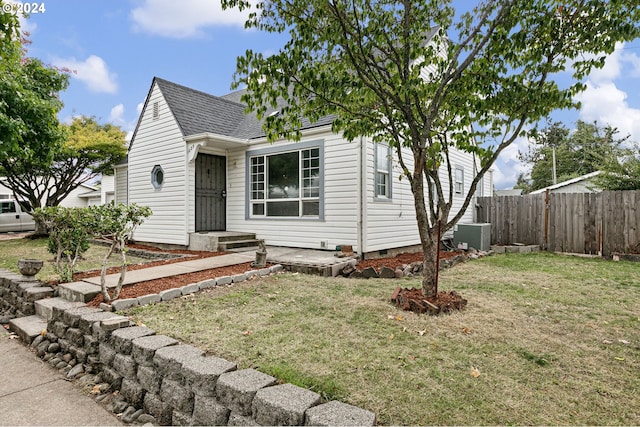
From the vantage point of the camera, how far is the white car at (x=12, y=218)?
1852 cm

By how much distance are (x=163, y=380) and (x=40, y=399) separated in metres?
1.26

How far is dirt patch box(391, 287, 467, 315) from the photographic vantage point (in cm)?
397

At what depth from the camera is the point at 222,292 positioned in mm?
5066

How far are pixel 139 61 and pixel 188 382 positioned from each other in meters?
11.0

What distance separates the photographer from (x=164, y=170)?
1015 centimetres

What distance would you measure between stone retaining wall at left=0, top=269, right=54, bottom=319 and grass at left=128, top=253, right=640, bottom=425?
208cm

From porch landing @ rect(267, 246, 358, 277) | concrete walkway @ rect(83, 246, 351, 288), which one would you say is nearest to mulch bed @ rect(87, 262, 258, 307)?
concrete walkway @ rect(83, 246, 351, 288)

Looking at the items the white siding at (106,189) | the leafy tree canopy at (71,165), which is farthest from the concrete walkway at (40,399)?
the white siding at (106,189)

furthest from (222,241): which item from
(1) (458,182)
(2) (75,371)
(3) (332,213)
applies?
(1) (458,182)

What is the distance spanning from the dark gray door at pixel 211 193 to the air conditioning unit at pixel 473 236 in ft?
22.5

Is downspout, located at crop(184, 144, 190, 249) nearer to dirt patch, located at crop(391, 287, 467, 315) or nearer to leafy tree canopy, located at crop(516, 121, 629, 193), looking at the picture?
dirt patch, located at crop(391, 287, 467, 315)

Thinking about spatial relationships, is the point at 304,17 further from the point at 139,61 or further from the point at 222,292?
the point at 139,61

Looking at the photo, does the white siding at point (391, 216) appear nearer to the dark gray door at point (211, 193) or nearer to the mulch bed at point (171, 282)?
the mulch bed at point (171, 282)

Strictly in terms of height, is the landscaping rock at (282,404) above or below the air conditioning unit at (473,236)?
below
